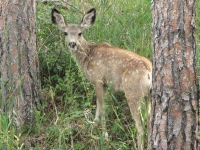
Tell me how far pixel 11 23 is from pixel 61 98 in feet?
4.12

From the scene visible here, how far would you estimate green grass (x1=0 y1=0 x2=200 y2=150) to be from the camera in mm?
6176

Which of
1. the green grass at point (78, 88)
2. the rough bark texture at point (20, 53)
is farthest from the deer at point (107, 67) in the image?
the rough bark texture at point (20, 53)

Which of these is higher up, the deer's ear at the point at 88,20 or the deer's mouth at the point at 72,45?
the deer's ear at the point at 88,20

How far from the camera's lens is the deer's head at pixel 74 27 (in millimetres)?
8172

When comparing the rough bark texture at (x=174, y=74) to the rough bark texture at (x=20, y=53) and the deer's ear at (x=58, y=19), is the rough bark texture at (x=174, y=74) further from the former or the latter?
the deer's ear at (x=58, y=19)

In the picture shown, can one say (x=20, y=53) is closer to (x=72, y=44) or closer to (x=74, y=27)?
(x=72, y=44)

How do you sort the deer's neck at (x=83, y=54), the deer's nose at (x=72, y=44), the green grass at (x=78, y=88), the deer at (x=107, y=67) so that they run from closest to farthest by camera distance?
the green grass at (x=78, y=88)
the deer at (x=107, y=67)
the deer's nose at (x=72, y=44)
the deer's neck at (x=83, y=54)

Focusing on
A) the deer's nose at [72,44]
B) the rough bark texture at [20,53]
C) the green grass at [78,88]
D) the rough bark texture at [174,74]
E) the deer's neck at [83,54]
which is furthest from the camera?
the deer's neck at [83,54]

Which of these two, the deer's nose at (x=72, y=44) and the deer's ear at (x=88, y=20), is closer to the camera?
the deer's nose at (x=72, y=44)

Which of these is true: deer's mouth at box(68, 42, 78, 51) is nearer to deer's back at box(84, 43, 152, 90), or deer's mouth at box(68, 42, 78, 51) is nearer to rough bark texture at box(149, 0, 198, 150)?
deer's back at box(84, 43, 152, 90)

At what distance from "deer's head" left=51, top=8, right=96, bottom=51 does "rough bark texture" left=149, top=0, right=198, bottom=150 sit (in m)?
3.43

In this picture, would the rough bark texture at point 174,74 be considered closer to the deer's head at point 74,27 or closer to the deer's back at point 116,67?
the deer's back at point 116,67

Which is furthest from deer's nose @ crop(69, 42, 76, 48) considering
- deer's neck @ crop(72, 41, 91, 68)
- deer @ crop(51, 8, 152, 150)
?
deer's neck @ crop(72, 41, 91, 68)

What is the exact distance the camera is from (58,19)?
8258 mm
